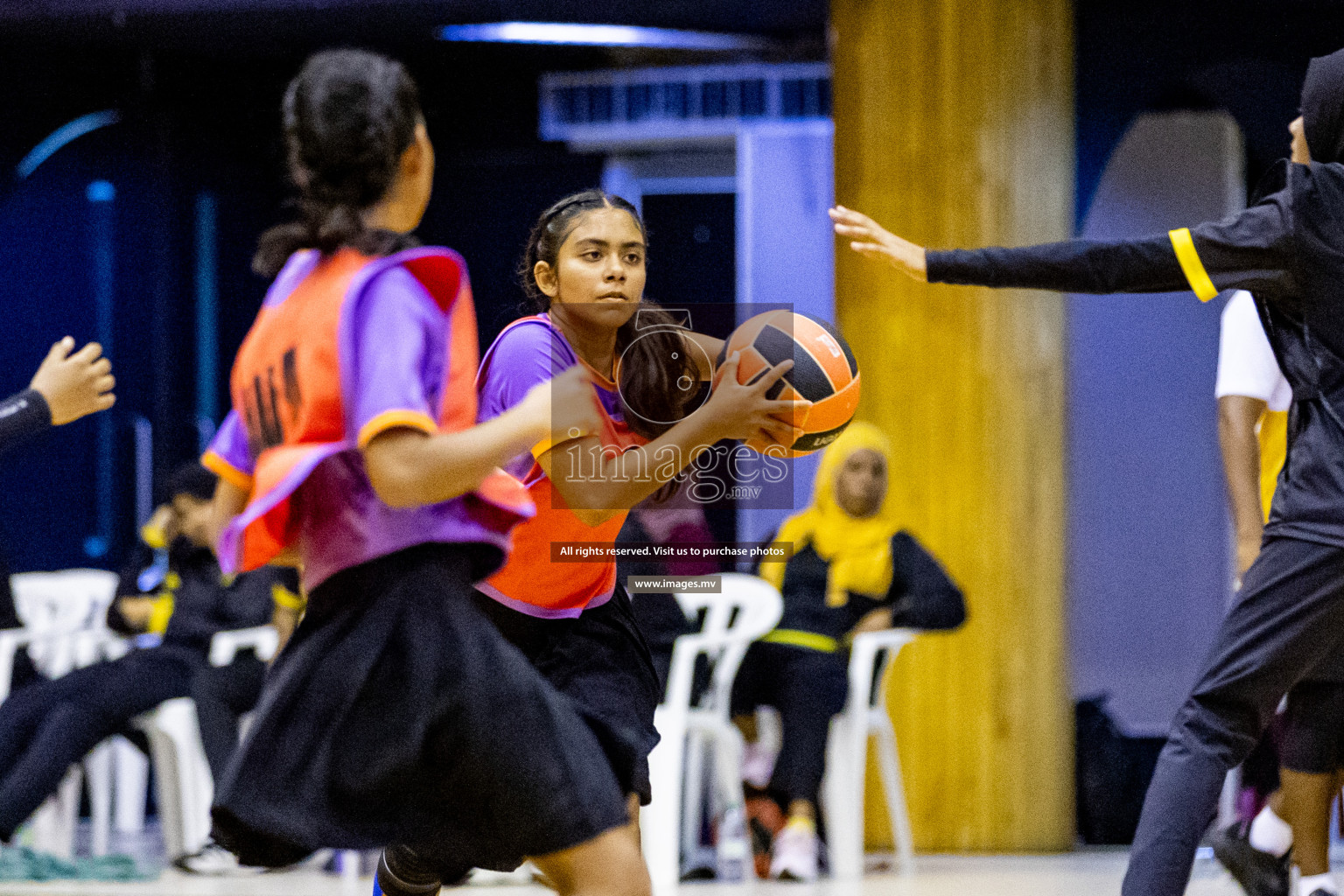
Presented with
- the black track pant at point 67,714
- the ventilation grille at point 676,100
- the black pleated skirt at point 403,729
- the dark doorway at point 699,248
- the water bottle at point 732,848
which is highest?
the ventilation grille at point 676,100

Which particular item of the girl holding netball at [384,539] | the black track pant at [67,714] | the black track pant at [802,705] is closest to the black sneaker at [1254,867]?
the black track pant at [802,705]

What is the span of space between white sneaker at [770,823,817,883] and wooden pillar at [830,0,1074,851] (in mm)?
755

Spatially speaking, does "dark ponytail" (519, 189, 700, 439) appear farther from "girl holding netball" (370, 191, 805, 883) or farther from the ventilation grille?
the ventilation grille

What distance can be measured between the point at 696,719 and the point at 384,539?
3.04m

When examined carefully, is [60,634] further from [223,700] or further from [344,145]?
[344,145]

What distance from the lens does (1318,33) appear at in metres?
5.48

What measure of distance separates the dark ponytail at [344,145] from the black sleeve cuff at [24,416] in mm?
1415

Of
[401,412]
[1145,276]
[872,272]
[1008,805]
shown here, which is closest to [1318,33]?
[872,272]

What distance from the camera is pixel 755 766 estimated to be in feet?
16.3

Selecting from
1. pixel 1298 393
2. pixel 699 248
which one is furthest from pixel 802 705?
pixel 699 248

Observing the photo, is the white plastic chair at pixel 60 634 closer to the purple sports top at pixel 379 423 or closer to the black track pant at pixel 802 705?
the black track pant at pixel 802 705

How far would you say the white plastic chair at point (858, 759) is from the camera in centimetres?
474

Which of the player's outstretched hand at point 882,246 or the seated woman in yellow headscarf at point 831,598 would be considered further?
the seated woman in yellow headscarf at point 831,598

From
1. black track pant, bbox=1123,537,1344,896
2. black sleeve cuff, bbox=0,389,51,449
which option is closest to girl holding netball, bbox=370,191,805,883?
black track pant, bbox=1123,537,1344,896
